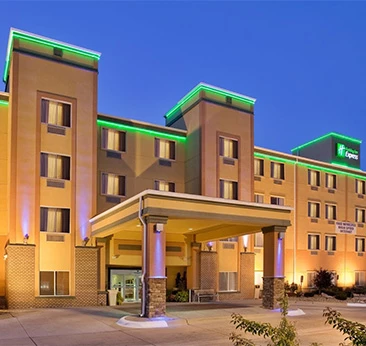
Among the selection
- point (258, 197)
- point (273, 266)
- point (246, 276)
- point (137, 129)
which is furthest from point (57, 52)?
point (246, 276)

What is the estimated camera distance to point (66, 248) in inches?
883

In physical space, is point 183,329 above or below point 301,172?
below

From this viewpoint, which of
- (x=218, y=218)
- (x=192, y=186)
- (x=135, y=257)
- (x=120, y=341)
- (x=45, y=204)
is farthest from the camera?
(x=192, y=186)

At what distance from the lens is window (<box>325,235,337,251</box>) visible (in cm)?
3491

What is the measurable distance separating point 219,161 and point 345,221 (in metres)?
14.6

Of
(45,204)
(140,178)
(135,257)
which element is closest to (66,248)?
(45,204)

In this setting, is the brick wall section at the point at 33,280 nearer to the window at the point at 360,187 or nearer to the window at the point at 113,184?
the window at the point at 113,184

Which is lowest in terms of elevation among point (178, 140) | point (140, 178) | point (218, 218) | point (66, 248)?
point (66, 248)

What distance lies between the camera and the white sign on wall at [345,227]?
34938 mm

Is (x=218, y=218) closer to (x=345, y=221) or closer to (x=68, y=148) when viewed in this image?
(x=68, y=148)

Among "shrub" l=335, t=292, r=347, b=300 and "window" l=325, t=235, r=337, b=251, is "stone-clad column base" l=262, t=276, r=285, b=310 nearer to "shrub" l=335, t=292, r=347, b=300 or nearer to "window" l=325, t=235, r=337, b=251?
"shrub" l=335, t=292, r=347, b=300

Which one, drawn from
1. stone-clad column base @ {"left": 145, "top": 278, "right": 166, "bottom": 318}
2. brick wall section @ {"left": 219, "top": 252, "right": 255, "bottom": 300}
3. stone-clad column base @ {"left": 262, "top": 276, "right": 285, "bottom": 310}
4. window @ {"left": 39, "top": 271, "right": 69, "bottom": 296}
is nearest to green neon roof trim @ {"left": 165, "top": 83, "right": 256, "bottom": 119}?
brick wall section @ {"left": 219, "top": 252, "right": 255, "bottom": 300}

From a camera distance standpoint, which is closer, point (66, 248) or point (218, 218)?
point (218, 218)

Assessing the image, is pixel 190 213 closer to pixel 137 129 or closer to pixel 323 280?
pixel 137 129
